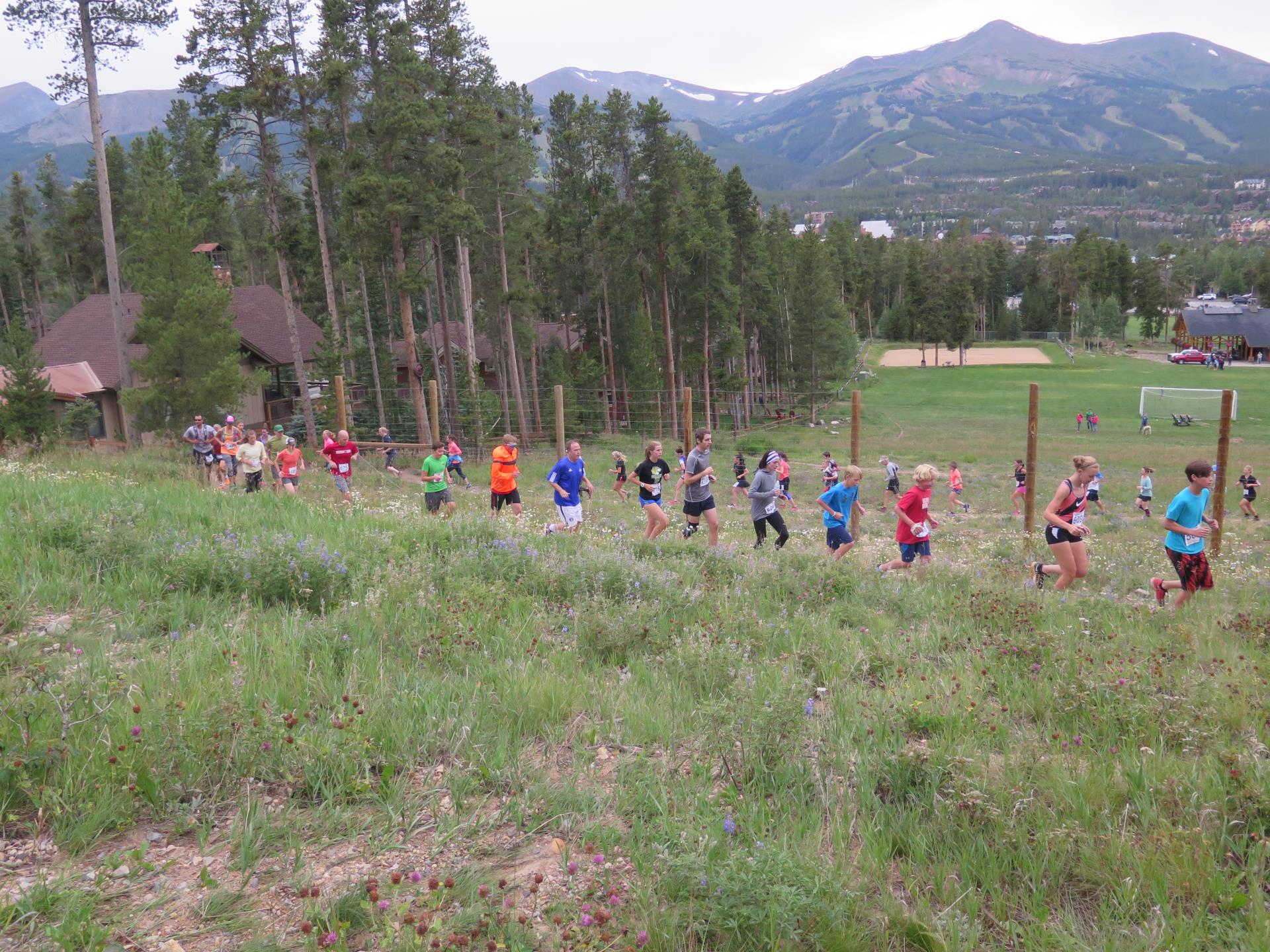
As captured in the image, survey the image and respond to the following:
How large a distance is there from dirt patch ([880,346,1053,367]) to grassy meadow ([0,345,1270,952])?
295 ft

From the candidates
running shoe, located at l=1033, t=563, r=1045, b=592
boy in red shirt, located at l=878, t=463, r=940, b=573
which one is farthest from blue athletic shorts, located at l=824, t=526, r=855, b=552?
running shoe, located at l=1033, t=563, r=1045, b=592

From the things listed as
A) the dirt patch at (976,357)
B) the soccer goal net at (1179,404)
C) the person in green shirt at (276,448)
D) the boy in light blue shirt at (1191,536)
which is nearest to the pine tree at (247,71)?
the person in green shirt at (276,448)

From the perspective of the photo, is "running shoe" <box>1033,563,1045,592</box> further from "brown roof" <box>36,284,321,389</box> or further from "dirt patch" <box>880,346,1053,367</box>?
"dirt patch" <box>880,346,1053,367</box>

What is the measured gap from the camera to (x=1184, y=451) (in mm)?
38219

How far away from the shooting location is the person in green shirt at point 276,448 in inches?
704

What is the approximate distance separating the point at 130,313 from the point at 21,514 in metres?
34.9

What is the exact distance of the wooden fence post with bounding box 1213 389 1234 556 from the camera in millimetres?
11227

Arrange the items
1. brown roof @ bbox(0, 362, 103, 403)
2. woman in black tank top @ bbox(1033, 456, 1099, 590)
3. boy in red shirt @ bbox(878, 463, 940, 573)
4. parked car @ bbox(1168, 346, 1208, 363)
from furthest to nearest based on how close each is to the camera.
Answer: parked car @ bbox(1168, 346, 1208, 363) < brown roof @ bbox(0, 362, 103, 403) < boy in red shirt @ bbox(878, 463, 940, 573) < woman in black tank top @ bbox(1033, 456, 1099, 590)

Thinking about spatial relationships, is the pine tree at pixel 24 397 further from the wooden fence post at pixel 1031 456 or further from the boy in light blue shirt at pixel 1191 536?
the boy in light blue shirt at pixel 1191 536

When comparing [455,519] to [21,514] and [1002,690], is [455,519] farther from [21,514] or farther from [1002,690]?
[1002,690]

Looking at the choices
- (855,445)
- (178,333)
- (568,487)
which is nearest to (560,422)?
(568,487)

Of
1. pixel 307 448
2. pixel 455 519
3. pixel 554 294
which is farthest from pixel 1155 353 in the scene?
pixel 455 519

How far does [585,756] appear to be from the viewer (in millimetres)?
4164

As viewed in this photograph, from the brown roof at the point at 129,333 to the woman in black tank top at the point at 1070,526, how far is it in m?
31.7
